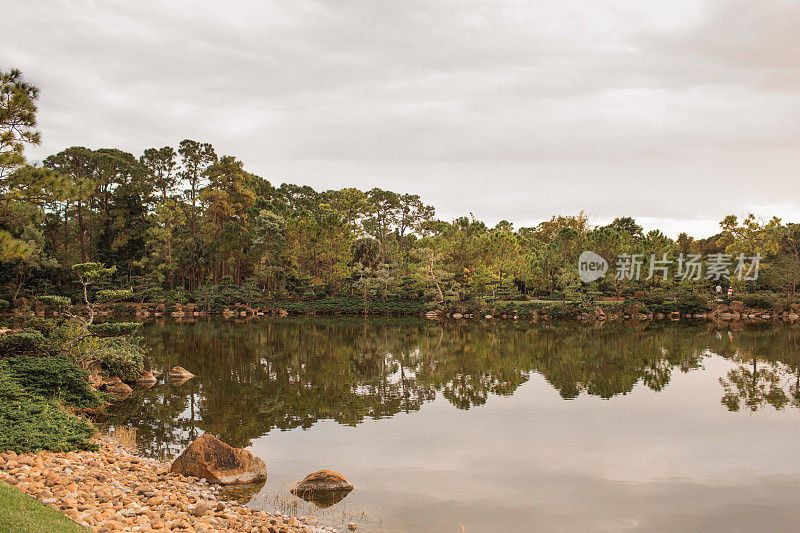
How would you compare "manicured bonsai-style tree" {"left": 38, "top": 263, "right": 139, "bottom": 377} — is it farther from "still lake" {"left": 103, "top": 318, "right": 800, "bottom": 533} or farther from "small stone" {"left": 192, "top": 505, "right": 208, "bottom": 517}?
"small stone" {"left": 192, "top": 505, "right": 208, "bottom": 517}

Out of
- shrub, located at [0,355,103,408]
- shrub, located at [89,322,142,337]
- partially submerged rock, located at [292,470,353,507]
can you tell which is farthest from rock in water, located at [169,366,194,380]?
partially submerged rock, located at [292,470,353,507]

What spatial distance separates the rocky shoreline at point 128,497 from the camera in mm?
5168

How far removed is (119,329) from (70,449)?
5.41 m

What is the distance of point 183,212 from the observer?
40.7m

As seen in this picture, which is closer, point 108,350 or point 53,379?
point 53,379

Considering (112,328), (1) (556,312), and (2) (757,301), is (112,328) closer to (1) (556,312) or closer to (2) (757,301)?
(1) (556,312)

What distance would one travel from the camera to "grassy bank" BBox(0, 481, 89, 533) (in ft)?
13.7

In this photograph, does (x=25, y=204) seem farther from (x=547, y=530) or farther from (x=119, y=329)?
(x=547, y=530)

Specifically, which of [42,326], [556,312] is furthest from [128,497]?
[556,312]

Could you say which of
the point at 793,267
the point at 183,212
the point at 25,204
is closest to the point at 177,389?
the point at 25,204

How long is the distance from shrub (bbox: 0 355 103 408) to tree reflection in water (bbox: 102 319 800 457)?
2.64ft

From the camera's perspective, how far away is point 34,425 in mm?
7453

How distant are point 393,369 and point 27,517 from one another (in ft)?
41.6

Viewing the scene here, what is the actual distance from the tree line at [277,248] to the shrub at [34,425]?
89.4ft
